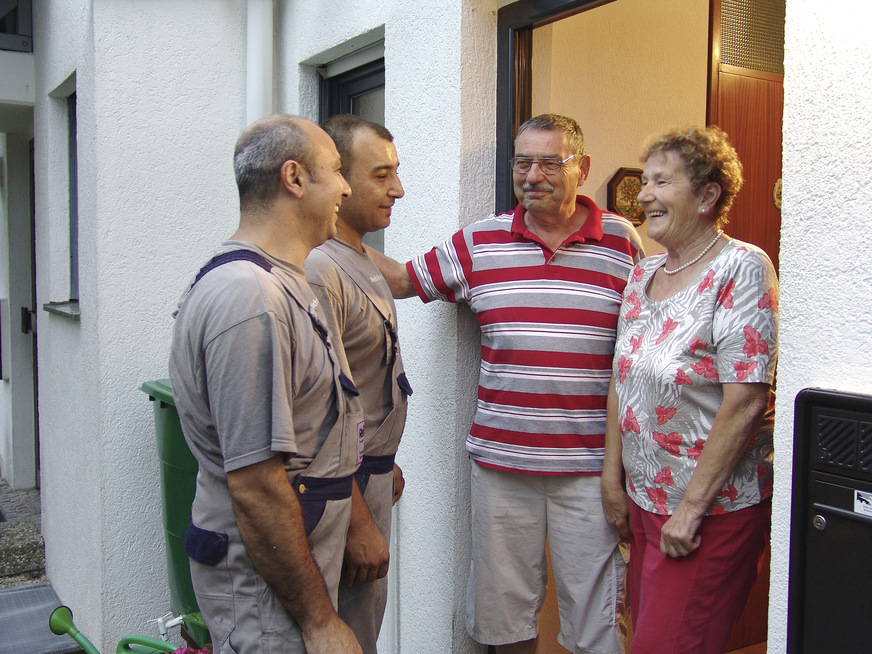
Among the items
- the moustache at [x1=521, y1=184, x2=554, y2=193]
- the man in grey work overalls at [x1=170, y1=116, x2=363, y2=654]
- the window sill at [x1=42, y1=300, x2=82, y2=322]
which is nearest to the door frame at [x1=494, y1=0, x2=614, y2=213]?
the moustache at [x1=521, y1=184, x2=554, y2=193]

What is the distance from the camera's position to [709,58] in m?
3.12

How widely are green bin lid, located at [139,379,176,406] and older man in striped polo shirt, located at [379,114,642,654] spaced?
1328 mm

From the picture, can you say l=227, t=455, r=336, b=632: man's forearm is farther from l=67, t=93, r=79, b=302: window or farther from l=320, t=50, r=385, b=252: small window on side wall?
l=67, t=93, r=79, b=302: window

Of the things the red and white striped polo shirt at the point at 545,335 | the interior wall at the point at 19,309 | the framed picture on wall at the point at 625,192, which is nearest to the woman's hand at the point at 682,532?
the red and white striped polo shirt at the point at 545,335

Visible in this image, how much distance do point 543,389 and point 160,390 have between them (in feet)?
5.75

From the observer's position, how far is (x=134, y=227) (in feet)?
12.5

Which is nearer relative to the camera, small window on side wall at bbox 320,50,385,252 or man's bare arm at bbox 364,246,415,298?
man's bare arm at bbox 364,246,415,298

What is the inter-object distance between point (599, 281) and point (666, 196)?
43 cm

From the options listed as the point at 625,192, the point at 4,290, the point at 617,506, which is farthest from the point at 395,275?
the point at 4,290

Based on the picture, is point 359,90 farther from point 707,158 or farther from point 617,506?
point 617,506

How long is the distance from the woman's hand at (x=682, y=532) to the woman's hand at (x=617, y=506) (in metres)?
0.32

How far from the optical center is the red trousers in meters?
2.10

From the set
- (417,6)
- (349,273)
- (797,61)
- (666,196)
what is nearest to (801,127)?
(797,61)

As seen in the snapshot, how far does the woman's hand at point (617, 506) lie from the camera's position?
2.47 m
